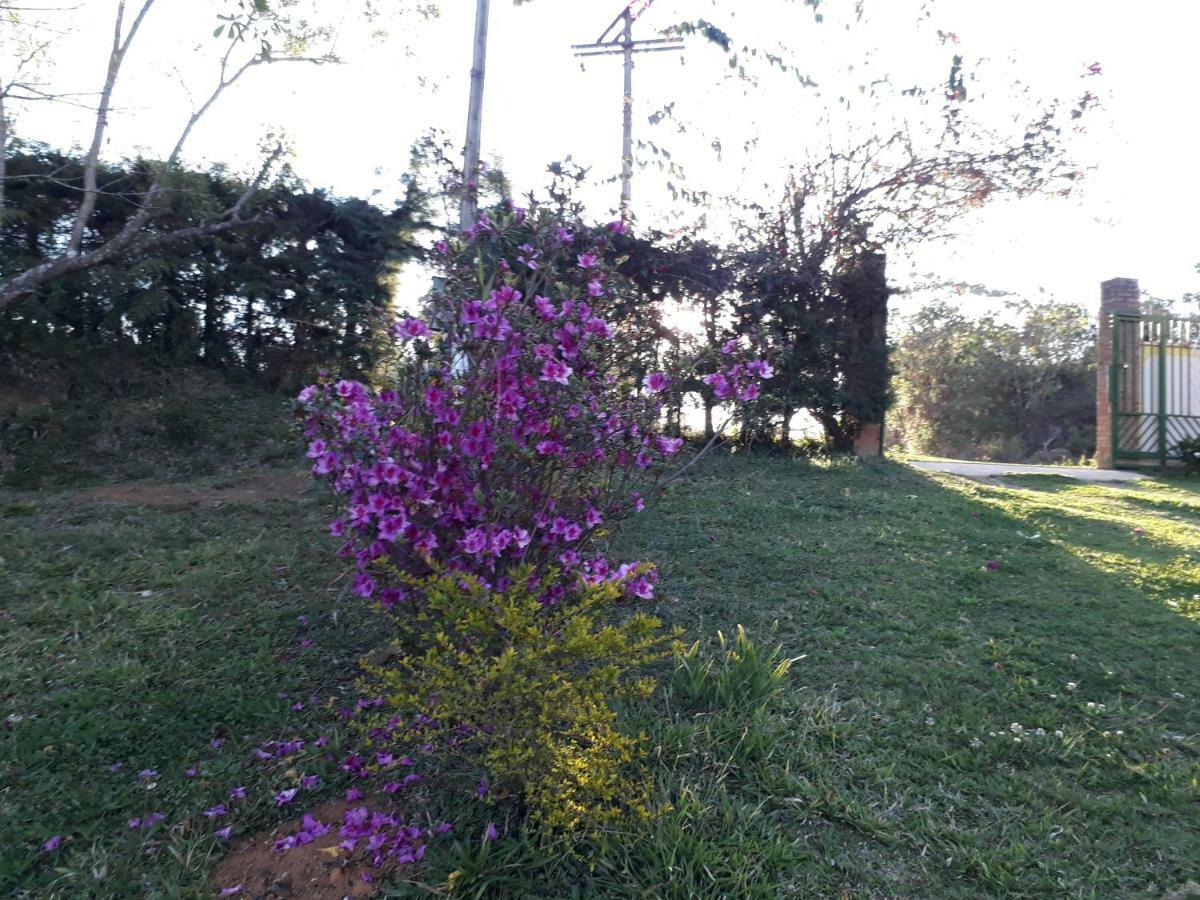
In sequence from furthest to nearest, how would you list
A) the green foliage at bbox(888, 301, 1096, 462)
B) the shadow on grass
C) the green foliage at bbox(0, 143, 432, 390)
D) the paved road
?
the green foliage at bbox(888, 301, 1096, 462) → the paved road → the green foliage at bbox(0, 143, 432, 390) → the shadow on grass

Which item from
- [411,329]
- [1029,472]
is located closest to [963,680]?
[411,329]

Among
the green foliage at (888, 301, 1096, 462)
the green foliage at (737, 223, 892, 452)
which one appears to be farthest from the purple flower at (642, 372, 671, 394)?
the green foliage at (888, 301, 1096, 462)

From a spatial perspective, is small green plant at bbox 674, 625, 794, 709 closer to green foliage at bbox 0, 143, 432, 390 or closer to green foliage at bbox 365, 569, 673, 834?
green foliage at bbox 365, 569, 673, 834

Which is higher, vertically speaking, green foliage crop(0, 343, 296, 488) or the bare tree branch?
the bare tree branch

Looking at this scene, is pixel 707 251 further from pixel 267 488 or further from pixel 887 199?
pixel 267 488

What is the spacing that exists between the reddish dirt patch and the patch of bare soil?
4.06m

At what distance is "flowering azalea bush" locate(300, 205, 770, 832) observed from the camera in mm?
2576

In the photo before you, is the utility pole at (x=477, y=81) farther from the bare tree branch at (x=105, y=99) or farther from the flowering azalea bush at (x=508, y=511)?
the flowering azalea bush at (x=508, y=511)

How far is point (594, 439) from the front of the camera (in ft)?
11.0

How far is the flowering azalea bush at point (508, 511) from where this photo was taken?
2.58 metres

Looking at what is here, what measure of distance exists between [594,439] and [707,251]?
22.0 feet

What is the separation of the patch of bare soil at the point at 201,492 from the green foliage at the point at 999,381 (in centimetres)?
2117

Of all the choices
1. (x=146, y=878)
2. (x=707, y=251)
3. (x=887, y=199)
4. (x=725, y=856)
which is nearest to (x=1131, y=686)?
(x=725, y=856)

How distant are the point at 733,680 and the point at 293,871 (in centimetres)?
165
